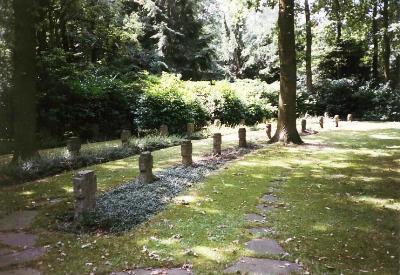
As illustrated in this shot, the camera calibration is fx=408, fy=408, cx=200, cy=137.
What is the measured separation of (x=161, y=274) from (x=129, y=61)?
26826mm

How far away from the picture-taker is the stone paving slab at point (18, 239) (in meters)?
6.41

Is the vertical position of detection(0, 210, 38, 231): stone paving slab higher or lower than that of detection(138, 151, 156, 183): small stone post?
lower

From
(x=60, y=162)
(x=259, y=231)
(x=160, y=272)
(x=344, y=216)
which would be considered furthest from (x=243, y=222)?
(x=60, y=162)

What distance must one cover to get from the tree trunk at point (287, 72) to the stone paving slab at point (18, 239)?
12.3 metres

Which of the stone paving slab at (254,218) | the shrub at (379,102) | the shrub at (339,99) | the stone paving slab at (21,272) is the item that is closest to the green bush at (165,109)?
the stone paving slab at (254,218)

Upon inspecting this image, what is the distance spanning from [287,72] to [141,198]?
10378 millimetres

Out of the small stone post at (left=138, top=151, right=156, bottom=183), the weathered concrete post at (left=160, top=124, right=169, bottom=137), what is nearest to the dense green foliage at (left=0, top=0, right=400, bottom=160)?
the weathered concrete post at (left=160, top=124, right=169, bottom=137)

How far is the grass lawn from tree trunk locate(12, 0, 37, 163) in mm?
1832

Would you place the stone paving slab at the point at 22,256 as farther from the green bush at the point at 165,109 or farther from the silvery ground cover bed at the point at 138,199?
the green bush at the point at 165,109

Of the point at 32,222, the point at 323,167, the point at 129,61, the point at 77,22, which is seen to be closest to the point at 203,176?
the point at 323,167

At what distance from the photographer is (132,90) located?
20719mm

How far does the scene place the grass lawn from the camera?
5762 mm

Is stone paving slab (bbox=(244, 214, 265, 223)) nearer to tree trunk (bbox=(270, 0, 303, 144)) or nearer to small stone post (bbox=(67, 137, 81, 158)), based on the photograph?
small stone post (bbox=(67, 137, 81, 158))

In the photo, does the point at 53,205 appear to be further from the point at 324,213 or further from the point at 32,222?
the point at 324,213
